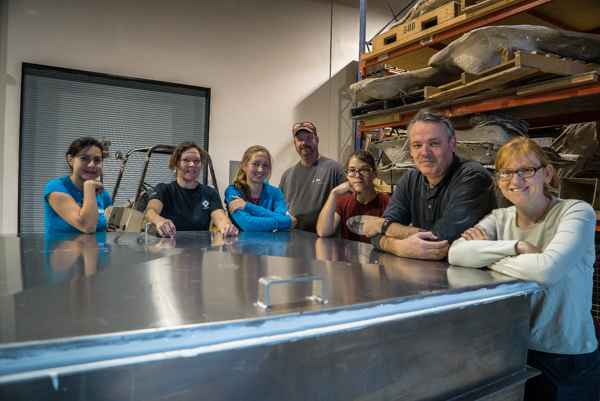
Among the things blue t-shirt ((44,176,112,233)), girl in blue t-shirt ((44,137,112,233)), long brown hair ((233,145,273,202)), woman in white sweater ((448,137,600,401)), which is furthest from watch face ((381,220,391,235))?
blue t-shirt ((44,176,112,233))

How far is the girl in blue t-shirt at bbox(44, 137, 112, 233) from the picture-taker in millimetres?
2369

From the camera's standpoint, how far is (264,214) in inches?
112

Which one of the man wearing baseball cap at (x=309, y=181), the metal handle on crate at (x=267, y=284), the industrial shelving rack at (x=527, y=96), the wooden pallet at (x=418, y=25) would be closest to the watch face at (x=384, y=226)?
the metal handle on crate at (x=267, y=284)

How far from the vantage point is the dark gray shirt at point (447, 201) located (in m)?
1.79

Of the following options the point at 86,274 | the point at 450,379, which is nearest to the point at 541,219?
the point at 450,379

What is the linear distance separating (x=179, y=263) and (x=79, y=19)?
544 centimetres

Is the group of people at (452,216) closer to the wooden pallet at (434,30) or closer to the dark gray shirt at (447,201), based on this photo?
the dark gray shirt at (447,201)

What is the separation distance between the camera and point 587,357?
1459 millimetres

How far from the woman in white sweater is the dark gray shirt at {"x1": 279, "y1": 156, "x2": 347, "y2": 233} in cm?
193

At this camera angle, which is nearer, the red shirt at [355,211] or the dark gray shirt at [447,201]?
the dark gray shirt at [447,201]

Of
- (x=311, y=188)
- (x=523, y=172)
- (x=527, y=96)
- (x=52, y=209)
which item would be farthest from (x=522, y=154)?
(x=52, y=209)

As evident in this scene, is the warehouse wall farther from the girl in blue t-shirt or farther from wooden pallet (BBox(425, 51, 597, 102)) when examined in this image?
wooden pallet (BBox(425, 51, 597, 102))

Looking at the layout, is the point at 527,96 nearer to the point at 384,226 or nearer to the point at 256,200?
the point at 384,226

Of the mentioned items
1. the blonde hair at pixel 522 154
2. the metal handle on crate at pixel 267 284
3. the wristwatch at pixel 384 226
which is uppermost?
the blonde hair at pixel 522 154
